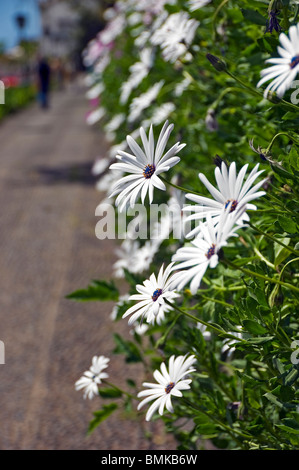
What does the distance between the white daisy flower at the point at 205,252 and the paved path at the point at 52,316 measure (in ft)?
5.19

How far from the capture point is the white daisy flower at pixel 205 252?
46.7 inches

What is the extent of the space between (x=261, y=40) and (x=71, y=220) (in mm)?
4832

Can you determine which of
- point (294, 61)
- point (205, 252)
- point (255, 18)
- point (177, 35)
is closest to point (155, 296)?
point (205, 252)

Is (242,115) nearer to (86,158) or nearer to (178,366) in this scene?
(178,366)

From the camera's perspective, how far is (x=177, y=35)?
7.81 feet

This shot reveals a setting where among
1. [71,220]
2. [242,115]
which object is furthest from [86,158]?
[242,115]

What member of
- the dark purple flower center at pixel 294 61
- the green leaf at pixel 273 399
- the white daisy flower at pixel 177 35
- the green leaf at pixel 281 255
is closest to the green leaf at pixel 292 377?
the green leaf at pixel 273 399

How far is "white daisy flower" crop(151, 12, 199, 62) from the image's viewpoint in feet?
7.54

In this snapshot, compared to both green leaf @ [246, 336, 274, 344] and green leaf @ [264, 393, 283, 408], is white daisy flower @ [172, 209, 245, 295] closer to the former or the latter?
green leaf @ [246, 336, 274, 344]

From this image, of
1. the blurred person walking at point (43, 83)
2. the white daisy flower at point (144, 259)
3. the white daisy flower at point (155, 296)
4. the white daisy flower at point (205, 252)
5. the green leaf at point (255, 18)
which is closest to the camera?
the white daisy flower at point (205, 252)

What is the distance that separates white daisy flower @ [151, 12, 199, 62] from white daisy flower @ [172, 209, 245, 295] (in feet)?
3.62

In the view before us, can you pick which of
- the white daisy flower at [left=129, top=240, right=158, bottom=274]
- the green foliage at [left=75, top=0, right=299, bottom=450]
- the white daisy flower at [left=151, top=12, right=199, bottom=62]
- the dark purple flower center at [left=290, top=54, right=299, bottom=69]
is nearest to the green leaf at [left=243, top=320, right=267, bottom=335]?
the green foliage at [left=75, top=0, right=299, bottom=450]

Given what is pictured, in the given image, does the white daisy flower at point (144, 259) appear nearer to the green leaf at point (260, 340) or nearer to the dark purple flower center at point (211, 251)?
the green leaf at point (260, 340)
